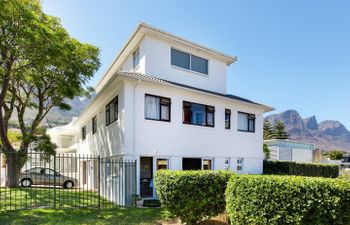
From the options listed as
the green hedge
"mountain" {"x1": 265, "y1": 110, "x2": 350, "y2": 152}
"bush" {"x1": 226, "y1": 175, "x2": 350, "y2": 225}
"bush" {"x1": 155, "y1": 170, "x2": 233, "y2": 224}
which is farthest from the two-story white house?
"mountain" {"x1": 265, "y1": 110, "x2": 350, "y2": 152}

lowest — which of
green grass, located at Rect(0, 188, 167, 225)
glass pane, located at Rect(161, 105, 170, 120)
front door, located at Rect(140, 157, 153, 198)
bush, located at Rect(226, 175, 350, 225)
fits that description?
green grass, located at Rect(0, 188, 167, 225)

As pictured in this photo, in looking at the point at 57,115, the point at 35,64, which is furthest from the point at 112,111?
the point at 57,115

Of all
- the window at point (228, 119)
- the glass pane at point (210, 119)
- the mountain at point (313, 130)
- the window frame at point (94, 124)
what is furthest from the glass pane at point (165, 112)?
the mountain at point (313, 130)

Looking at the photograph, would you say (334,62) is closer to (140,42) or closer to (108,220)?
(140,42)

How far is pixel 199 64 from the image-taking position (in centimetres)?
1870

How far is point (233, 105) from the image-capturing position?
18.7 m

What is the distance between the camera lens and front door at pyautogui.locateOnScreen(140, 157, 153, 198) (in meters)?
14.3

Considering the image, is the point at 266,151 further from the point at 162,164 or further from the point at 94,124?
the point at 162,164

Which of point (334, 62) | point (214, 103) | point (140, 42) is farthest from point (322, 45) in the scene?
point (140, 42)

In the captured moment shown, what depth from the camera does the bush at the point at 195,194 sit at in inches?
358

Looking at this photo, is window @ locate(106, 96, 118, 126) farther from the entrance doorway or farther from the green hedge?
the green hedge

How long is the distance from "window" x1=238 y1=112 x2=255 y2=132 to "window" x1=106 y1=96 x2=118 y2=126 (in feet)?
29.0

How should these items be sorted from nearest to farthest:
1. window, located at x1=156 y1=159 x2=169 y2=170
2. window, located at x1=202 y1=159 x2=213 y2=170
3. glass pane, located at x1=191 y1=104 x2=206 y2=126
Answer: window, located at x1=156 y1=159 x2=169 y2=170 → glass pane, located at x1=191 y1=104 x2=206 y2=126 → window, located at x1=202 y1=159 x2=213 y2=170

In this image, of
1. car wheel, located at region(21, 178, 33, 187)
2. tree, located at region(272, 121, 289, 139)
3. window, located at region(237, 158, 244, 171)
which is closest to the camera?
window, located at region(237, 158, 244, 171)
